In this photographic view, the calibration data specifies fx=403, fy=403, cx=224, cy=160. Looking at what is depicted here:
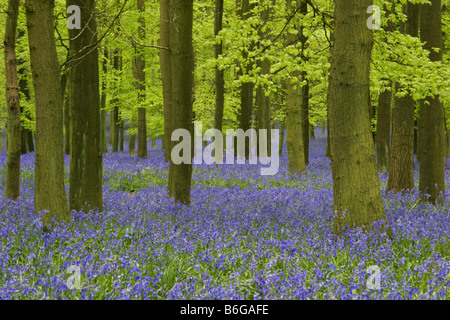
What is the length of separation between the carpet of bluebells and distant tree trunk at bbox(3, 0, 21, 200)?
1423 millimetres

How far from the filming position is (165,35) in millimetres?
15023

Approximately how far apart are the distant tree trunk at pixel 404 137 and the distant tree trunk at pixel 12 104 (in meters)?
9.17

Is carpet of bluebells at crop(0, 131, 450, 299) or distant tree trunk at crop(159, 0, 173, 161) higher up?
distant tree trunk at crop(159, 0, 173, 161)

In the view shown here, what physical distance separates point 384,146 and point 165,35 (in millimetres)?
9828

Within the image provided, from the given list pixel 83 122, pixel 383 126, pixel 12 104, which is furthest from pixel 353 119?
pixel 383 126

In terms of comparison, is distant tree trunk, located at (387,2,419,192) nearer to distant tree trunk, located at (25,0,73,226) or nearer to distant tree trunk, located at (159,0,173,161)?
distant tree trunk, located at (159,0,173,161)

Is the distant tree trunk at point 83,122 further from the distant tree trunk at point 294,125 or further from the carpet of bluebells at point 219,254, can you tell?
the distant tree trunk at point 294,125

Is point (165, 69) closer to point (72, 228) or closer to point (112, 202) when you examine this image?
point (112, 202)

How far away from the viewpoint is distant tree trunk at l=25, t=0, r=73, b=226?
5.47 metres

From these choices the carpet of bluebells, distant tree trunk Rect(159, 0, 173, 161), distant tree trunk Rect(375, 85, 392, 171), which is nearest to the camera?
the carpet of bluebells

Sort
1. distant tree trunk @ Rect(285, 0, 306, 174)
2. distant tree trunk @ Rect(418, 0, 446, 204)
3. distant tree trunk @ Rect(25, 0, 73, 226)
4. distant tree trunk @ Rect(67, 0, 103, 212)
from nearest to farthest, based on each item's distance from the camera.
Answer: distant tree trunk @ Rect(25, 0, 73, 226) < distant tree trunk @ Rect(67, 0, 103, 212) < distant tree trunk @ Rect(418, 0, 446, 204) < distant tree trunk @ Rect(285, 0, 306, 174)

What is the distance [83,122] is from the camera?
24.3 feet

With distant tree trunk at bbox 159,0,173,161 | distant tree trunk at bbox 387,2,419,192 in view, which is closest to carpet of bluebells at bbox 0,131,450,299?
distant tree trunk at bbox 387,2,419,192
